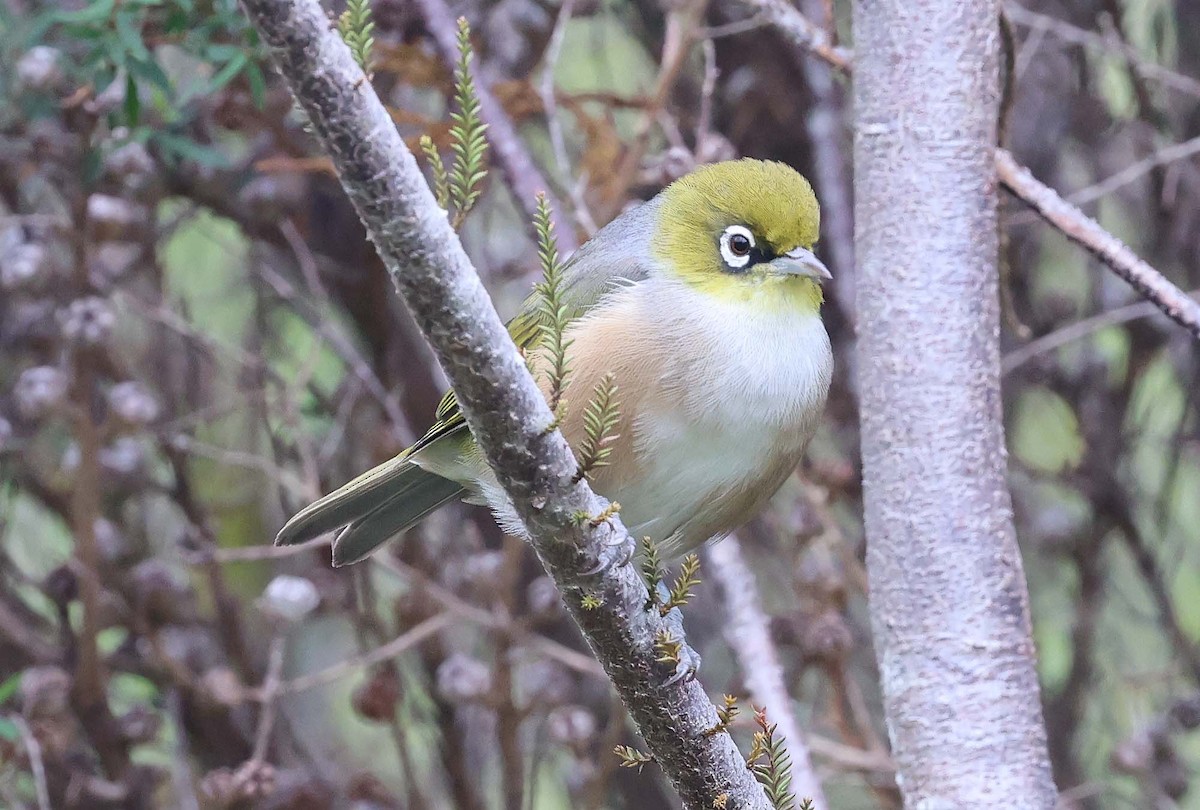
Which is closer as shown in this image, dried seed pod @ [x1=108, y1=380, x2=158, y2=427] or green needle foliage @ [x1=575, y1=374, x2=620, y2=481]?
green needle foliage @ [x1=575, y1=374, x2=620, y2=481]

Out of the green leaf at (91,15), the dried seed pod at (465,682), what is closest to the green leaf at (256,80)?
the green leaf at (91,15)

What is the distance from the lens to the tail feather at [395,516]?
3.27 metres

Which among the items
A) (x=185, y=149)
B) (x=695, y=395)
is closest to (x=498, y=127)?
(x=185, y=149)

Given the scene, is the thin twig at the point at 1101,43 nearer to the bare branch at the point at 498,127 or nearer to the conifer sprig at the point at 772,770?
the bare branch at the point at 498,127

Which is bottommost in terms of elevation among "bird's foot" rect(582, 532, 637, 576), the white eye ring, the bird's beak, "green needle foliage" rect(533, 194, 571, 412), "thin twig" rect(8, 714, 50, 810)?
"thin twig" rect(8, 714, 50, 810)

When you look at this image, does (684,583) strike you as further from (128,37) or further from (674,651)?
(128,37)

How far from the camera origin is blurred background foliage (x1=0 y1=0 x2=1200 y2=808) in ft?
11.6

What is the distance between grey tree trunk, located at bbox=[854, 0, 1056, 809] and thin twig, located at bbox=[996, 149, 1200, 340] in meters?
0.17

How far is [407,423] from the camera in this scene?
14.4 ft

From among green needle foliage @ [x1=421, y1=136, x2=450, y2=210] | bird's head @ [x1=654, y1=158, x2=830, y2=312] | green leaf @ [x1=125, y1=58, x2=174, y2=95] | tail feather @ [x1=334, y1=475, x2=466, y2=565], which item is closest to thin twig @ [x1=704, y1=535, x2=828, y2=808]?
tail feather @ [x1=334, y1=475, x2=466, y2=565]

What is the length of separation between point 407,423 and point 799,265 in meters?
1.82

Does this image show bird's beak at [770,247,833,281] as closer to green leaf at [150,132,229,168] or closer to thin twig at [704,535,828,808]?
thin twig at [704,535,828,808]

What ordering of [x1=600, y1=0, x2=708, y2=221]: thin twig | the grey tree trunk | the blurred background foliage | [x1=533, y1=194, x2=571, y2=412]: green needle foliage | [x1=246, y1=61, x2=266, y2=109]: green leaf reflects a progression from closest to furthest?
[x1=533, y1=194, x2=571, y2=412]: green needle foliage → the grey tree trunk → [x1=246, y1=61, x2=266, y2=109]: green leaf → the blurred background foliage → [x1=600, y1=0, x2=708, y2=221]: thin twig

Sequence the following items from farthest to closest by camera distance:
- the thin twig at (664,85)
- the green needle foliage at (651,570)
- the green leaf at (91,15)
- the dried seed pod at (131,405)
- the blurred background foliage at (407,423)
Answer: the thin twig at (664,85)
the blurred background foliage at (407,423)
the dried seed pod at (131,405)
the green leaf at (91,15)
the green needle foliage at (651,570)
